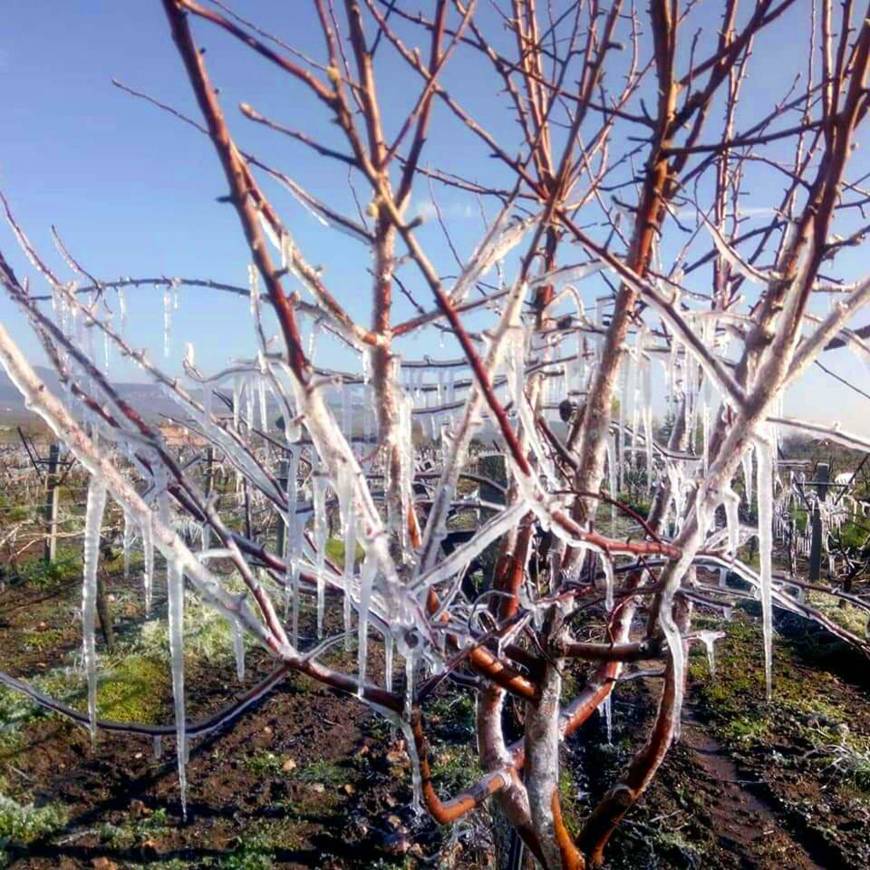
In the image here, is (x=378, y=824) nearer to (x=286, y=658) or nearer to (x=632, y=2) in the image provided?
(x=286, y=658)

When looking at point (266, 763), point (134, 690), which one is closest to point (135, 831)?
point (266, 763)

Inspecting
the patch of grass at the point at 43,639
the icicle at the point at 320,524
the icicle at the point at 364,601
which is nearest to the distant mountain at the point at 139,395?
the icicle at the point at 320,524

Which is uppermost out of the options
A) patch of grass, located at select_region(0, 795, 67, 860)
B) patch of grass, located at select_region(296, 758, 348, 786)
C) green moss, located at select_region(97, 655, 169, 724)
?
green moss, located at select_region(97, 655, 169, 724)

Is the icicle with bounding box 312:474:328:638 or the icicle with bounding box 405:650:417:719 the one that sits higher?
the icicle with bounding box 312:474:328:638

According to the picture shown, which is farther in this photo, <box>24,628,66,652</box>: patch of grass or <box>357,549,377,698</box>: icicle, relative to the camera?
<box>24,628,66,652</box>: patch of grass

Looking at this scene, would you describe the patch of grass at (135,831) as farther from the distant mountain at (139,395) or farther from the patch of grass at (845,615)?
the patch of grass at (845,615)

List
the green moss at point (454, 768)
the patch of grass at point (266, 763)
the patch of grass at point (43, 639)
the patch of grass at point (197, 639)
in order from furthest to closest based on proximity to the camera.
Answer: the patch of grass at point (43, 639), the patch of grass at point (197, 639), the patch of grass at point (266, 763), the green moss at point (454, 768)

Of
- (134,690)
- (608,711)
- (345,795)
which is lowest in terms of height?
(345,795)

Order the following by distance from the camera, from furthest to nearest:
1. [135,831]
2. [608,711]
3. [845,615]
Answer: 1. [845,615]
2. [135,831]
3. [608,711]

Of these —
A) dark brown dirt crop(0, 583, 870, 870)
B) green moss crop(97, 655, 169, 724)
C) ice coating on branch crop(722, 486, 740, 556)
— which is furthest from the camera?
green moss crop(97, 655, 169, 724)

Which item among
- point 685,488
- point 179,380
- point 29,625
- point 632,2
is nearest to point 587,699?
point 685,488

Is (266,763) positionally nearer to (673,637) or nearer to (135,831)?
(135,831)

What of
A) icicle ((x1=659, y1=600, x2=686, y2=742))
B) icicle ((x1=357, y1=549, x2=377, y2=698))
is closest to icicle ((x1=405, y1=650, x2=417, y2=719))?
icicle ((x1=357, y1=549, x2=377, y2=698))

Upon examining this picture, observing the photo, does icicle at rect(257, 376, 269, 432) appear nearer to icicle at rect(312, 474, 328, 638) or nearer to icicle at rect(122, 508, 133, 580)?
icicle at rect(312, 474, 328, 638)
